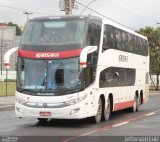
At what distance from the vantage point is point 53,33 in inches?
706

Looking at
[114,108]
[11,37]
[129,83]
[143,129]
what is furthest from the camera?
[11,37]

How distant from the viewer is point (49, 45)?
17656 mm

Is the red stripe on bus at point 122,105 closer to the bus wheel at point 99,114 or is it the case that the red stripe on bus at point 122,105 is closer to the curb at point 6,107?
the bus wheel at point 99,114

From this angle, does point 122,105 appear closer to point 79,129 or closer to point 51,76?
point 79,129

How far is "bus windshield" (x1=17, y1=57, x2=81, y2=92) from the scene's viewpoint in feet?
56.5

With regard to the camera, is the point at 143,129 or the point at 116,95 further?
the point at 116,95

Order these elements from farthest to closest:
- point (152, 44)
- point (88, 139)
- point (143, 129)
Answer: point (152, 44) < point (143, 129) < point (88, 139)

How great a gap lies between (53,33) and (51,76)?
5.19 feet

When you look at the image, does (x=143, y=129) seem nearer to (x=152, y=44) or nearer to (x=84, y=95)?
(x=84, y=95)

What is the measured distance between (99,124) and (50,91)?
8.88 ft

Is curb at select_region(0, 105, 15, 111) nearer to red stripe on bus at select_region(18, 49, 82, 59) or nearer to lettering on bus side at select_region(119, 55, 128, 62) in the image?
lettering on bus side at select_region(119, 55, 128, 62)

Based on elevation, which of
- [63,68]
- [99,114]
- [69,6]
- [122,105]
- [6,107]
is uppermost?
[69,6]

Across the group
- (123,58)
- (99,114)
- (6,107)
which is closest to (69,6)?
(6,107)

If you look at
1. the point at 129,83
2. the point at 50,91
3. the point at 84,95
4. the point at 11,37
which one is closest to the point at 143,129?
the point at 84,95
